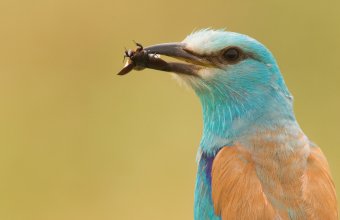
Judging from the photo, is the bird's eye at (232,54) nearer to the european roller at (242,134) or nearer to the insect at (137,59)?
the european roller at (242,134)

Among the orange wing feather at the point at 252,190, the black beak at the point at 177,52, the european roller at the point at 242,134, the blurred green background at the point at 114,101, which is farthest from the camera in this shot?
the blurred green background at the point at 114,101

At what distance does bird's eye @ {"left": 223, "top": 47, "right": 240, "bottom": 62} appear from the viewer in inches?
242

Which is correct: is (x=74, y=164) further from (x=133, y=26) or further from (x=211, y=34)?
(x=211, y=34)

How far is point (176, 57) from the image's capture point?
6.14m

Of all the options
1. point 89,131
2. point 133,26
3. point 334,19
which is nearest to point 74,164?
point 89,131

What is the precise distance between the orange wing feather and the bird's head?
25 cm

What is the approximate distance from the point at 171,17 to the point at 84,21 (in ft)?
3.42

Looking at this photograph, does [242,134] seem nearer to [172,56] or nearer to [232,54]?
[232,54]

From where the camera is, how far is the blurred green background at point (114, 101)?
29.7 ft

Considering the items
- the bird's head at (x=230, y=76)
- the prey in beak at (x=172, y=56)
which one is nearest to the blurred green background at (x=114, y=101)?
the bird's head at (x=230, y=76)

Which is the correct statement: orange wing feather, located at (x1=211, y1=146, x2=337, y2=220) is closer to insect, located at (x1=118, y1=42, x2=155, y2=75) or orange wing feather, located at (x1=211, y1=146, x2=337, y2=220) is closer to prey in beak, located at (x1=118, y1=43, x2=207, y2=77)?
prey in beak, located at (x1=118, y1=43, x2=207, y2=77)

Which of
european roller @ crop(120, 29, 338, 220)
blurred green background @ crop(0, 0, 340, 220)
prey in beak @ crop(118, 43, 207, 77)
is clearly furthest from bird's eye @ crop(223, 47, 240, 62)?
blurred green background @ crop(0, 0, 340, 220)

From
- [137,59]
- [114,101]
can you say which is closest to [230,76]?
[137,59]

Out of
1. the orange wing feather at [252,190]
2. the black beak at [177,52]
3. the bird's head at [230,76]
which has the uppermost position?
the black beak at [177,52]
